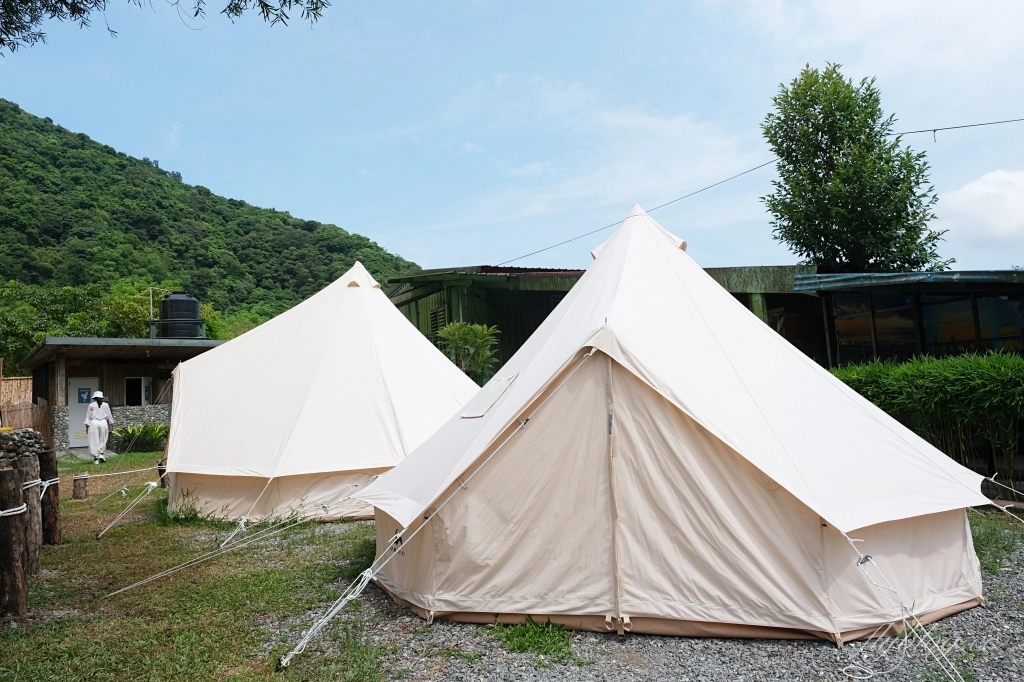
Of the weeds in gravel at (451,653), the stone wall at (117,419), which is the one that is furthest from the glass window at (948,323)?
the stone wall at (117,419)

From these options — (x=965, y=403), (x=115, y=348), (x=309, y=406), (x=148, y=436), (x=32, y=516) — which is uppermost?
(x=115, y=348)

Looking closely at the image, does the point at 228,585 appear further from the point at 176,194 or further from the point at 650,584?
the point at 176,194

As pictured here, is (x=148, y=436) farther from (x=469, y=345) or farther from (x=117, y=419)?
(x=469, y=345)

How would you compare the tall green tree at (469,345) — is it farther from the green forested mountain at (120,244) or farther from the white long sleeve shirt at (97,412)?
the green forested mountain at (120,244)

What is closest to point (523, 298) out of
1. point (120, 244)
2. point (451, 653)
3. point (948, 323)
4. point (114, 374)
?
point (948, 323)

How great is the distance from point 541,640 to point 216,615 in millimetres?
2258

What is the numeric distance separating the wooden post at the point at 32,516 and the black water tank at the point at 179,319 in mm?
14606

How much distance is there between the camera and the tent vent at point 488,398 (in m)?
5.29

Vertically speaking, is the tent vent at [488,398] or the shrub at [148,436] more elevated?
the tent vent at [488,398]

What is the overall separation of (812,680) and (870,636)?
2.26ft

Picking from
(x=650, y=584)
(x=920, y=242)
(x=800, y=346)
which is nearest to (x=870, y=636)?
(x=650, y=584)

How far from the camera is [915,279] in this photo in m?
8.77

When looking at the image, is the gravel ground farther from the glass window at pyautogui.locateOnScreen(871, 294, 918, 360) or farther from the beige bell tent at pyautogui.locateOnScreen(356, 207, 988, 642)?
the glass window at pyautogui.locateOnScreen(871, 294, 918, 360)

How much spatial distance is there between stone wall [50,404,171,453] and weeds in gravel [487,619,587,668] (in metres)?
16.9
